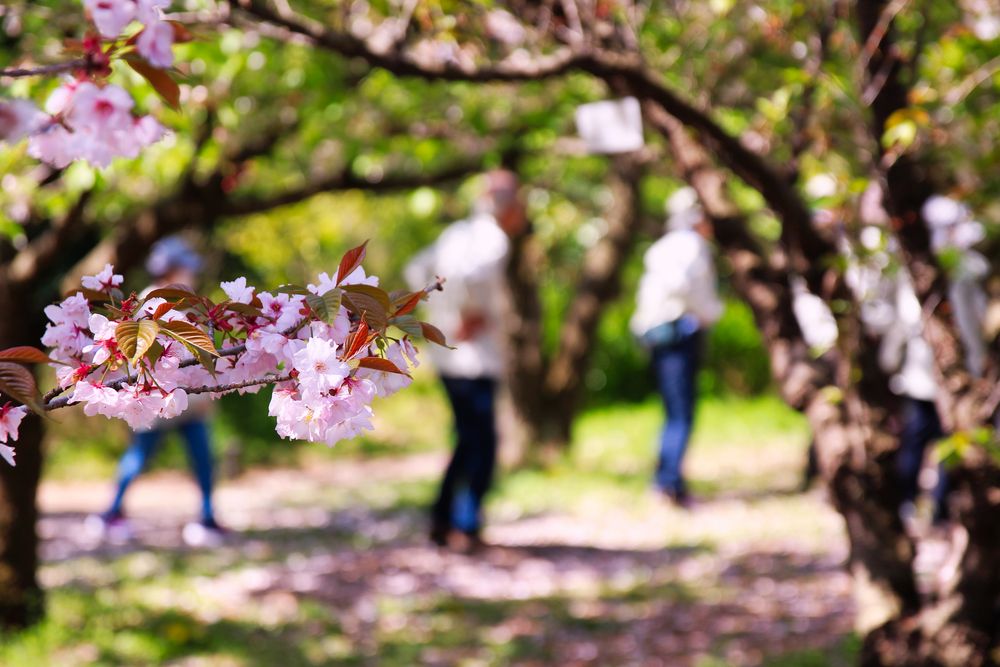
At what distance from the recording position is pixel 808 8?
11.9 ft

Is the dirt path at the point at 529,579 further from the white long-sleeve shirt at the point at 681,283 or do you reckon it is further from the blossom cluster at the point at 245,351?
the blossom cluster at the point at 245,351

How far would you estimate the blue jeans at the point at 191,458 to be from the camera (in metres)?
6.27

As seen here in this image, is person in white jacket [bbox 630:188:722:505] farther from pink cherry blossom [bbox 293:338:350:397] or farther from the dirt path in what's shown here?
pink cherry blossom [bbox 293:338:350:397]

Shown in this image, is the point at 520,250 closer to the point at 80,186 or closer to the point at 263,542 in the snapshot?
the point at 263,542

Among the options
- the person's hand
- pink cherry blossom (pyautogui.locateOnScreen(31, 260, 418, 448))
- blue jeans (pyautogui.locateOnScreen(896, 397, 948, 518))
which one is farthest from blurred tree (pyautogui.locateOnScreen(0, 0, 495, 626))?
blue jeans (pyautogui.locateOnScreen(896, 397, 948, 518))

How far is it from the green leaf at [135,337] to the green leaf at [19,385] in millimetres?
120

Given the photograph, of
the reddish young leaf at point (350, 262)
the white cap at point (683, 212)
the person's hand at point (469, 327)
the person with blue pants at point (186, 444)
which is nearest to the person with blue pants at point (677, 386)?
the white cap at point (683, 212)

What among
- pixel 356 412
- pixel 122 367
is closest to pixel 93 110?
pixel 122 367

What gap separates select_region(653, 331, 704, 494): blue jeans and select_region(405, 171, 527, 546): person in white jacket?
1403 millimetres

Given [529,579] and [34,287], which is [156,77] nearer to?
[34,287]

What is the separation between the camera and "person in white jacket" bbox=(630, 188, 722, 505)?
6.61m

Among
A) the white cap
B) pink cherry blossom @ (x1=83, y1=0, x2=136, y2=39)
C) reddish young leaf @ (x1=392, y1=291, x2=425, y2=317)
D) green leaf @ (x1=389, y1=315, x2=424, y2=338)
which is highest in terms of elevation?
pink cherry blossom @ (x1=83, y1=0, x2=136, y2=39)

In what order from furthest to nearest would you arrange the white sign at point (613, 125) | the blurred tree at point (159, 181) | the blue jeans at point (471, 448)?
1. the blue jeans at point (471, 448)
2. the blurred tree at point (159, 181)
3. the white sign at point (613, 125)

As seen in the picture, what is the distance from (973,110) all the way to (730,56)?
102 centimetres
